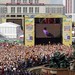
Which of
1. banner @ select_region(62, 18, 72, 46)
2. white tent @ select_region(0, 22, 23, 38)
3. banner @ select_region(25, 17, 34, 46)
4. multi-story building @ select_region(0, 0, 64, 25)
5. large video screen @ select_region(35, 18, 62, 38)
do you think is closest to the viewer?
banner @ select_region(25, 17, 34, 46)

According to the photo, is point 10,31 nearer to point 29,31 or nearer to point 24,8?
point 29,31

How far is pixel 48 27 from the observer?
41594 millimetres

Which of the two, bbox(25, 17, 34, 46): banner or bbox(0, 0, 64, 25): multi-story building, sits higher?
bbox(0, 0, 64, 25): multi-story building

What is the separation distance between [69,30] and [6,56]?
659 inches

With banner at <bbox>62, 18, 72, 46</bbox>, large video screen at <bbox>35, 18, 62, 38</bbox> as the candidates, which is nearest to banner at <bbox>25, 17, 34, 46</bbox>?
large video screen at <bbox>35, 18, 62, 38</bbox>

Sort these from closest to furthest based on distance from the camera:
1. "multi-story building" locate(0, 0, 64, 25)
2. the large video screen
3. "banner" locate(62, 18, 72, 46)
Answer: "banner" locate(62, 18, 72, 46) → the large video screen → "multi-story building" locate(0, 0, 64, 25)

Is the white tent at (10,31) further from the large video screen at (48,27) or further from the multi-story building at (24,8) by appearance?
the multi-story building at (24,8)

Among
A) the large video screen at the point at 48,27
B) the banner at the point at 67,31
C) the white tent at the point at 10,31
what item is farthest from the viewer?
the white tent at the point at 10,31

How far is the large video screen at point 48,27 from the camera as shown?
1598 inches

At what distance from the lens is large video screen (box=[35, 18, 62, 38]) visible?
40.6 metres

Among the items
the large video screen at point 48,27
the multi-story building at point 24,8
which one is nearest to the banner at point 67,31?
the large video screen at point 48,27

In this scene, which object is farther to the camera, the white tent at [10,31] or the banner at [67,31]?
the white tent at [10,31]

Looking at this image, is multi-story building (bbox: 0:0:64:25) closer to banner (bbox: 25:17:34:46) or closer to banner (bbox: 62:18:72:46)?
banner (bbox: 62:18:72:46)

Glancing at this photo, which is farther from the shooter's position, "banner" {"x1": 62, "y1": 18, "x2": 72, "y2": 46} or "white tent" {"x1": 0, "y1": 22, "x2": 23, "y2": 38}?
"white tent" {"x1": 0, "y1": 22, "x2": 23, "y2": 38}
